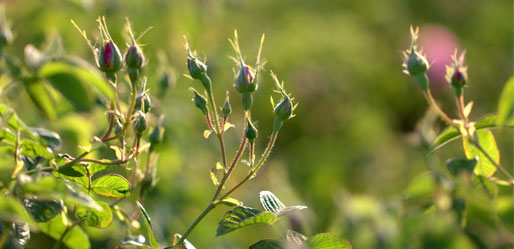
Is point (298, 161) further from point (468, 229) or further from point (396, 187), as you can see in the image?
point (468, 229)

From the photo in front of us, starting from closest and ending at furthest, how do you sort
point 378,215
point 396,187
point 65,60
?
point 65,60, point 378,215, point 396,187

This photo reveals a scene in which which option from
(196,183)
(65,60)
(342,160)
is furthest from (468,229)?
(342,160)

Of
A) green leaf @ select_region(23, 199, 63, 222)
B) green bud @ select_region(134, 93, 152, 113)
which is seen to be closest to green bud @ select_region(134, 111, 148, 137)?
green bud @ select_region(134, 93, 152, 113)

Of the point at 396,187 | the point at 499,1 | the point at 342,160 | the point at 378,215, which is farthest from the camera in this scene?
the point at 499,1

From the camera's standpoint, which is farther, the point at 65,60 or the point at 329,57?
the point at 329,57

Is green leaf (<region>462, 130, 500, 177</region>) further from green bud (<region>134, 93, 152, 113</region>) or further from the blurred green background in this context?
green bud (<region>134, 93, 152, 113</region>)

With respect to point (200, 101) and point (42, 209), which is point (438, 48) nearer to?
point (200, 101)

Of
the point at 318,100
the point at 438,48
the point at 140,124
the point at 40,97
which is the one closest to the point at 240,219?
the point at 140,124

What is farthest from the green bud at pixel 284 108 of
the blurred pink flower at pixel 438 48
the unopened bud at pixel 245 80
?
the blurred pink flower at pixel 438 48
